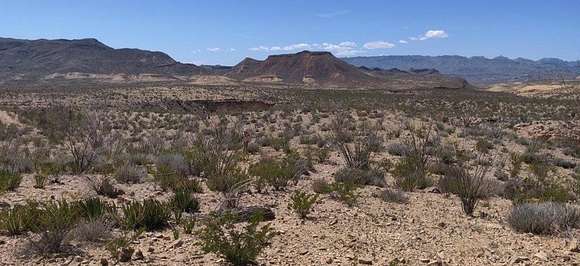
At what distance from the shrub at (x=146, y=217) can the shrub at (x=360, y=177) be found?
511cm

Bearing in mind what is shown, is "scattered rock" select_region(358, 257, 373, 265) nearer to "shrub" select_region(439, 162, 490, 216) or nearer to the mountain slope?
"shrub" select_region(439, 162, 490, 216)

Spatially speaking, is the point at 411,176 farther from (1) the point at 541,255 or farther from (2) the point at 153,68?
(2) the point at 153,68

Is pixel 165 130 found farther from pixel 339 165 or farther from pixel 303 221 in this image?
pixel 303 221

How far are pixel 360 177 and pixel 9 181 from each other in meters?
6.72

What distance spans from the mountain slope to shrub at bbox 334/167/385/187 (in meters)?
110

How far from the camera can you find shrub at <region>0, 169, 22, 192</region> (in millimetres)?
9500

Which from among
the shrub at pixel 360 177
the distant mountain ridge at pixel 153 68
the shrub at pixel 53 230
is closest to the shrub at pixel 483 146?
the shrub at pixel 360 177

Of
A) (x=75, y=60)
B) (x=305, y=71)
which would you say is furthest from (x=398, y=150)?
(x=75, y=60)

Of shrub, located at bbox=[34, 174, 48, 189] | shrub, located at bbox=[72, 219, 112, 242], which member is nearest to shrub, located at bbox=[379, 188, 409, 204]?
shrub, located at bbox=[72, 219, 112, 242]

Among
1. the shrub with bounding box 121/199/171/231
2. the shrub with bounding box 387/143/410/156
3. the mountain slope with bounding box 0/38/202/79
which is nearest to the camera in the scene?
the shrub with bounding box 121/199/171/231

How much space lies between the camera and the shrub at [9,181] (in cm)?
950

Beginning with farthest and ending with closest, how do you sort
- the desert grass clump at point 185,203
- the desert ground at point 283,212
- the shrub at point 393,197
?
1. the shrub at point 393,197
2. the desert grass clump at point 185,203
3. the desert ground at point 283,212

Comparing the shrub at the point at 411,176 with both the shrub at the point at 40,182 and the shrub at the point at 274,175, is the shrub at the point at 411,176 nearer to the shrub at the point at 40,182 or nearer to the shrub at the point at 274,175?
the shrub at the point at 274,175

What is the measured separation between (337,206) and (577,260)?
3.78 metres
